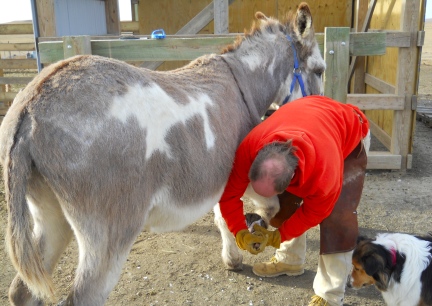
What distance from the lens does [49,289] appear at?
182cm

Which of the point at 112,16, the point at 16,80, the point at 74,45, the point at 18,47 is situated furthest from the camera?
the point at 18,47

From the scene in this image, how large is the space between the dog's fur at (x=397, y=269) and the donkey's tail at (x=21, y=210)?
1.91 m

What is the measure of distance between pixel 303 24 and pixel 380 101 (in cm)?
237

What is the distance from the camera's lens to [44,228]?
2039mm

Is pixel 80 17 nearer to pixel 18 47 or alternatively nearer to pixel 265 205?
pixel 18 47

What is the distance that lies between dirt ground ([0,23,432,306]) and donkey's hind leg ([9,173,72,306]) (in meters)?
0.96

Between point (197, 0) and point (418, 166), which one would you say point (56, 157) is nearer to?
point (418, 166)

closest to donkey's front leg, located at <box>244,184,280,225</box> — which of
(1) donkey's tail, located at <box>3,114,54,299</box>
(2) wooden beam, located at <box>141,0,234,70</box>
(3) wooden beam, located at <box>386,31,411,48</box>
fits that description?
(1) donkey's tail, located at <box>3,114,54,299</box>

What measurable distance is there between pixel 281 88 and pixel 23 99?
199 cm

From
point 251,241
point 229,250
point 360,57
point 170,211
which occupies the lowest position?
point 229,250

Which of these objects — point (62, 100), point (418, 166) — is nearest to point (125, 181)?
point (62, 100)

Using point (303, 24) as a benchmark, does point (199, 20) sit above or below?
above

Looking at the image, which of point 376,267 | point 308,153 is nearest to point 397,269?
point 376,267

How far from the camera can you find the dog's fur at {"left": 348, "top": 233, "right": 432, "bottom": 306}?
8.77ft
